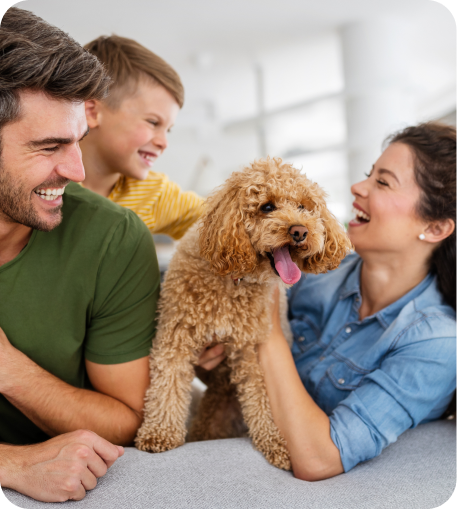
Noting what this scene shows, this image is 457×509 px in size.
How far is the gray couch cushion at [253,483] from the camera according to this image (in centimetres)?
101

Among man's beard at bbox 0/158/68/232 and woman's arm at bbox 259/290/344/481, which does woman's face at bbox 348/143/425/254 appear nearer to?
Result: woman's arm at bbox 259/290/344/481

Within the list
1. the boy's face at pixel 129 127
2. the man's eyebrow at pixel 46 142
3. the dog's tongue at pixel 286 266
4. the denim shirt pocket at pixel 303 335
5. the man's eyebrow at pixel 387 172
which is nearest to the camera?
the man's eyebrow at pixel 46 142

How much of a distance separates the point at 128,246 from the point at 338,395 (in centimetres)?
80

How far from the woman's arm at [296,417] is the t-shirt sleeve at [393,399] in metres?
0.04

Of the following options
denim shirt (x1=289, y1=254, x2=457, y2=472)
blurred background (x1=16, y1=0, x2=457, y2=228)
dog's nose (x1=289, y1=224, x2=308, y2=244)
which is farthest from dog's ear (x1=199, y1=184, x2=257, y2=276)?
blurred background (x1=16, y1=0, x2=457, y2=228)

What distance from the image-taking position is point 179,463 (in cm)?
116

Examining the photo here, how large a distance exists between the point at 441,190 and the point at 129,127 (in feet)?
4.02

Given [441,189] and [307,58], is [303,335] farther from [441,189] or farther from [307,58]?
[307,58]

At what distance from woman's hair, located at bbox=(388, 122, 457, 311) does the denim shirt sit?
0.05m

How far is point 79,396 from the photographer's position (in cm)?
119

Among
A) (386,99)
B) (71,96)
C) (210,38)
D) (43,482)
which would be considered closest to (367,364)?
(43,482)

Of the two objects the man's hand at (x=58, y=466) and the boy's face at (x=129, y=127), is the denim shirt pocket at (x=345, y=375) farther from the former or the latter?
the boy's face at (x=129, y=127)

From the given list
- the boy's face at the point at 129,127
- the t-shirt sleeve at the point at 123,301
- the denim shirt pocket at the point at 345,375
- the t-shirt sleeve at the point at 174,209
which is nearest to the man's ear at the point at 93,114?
the boy's face at the point at 129,127

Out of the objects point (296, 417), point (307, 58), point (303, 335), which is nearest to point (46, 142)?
point (296, 417)
